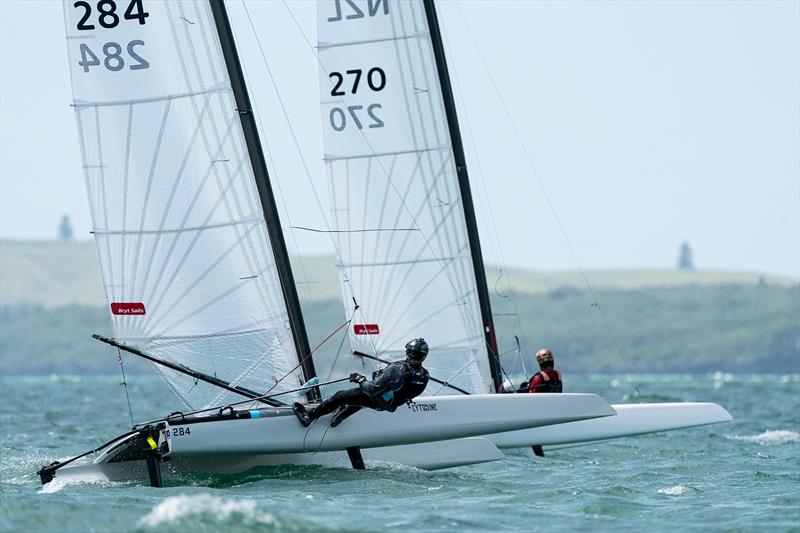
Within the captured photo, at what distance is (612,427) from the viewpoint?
1747 centimetres

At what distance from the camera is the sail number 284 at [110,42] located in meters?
14.0

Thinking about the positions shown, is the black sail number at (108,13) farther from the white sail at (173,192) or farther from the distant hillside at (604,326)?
the distant hillside at (604,326)

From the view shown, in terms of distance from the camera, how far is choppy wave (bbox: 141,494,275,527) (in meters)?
10.2

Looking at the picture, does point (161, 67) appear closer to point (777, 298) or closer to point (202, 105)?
point (202, 105)

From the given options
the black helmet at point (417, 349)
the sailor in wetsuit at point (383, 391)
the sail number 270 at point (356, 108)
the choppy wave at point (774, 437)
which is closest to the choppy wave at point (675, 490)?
the sailor in wetsuit at point (383, 391)

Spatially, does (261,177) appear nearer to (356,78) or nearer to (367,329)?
(356,78)

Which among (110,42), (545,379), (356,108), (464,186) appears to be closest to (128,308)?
(110,42)

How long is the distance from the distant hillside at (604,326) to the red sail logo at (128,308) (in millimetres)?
127217

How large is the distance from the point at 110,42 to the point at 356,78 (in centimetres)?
442

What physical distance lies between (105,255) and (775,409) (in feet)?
74.5

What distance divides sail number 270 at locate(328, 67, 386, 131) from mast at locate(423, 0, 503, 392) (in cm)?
82

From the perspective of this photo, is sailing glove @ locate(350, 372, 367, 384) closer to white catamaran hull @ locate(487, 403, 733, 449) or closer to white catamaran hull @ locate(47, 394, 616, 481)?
white catamaran hull @ locate(47, 394, 616, 481)

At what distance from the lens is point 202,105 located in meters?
14.3

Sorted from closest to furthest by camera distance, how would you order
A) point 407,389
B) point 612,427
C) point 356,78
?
point 407,389, point 612,427, point 356,78
